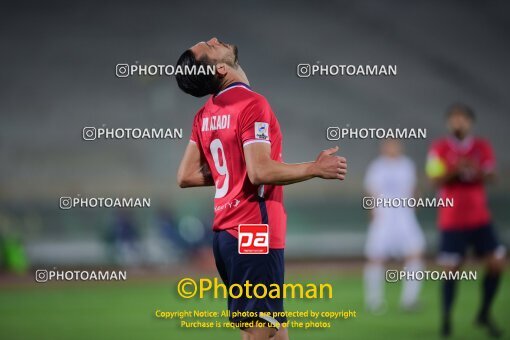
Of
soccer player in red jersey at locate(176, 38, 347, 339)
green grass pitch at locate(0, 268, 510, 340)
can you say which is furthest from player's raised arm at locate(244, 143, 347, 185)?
green grass pitch at locate(0, 268, 510, 340)

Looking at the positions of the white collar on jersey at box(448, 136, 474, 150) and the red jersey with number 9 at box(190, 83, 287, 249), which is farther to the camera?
the white collar on jersey at box(448, 136, 474, 150)

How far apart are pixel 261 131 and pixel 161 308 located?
4397mm

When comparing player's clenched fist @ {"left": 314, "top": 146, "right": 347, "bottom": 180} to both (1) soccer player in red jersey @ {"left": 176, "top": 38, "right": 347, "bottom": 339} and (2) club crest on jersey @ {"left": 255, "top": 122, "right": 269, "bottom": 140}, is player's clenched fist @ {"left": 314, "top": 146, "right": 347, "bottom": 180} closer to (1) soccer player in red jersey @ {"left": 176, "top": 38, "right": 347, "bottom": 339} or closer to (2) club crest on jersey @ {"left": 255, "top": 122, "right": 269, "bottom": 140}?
(1) soccer player in red jersey @ {"left": 176, "top": 38, "right": 347, "bottom": 339}

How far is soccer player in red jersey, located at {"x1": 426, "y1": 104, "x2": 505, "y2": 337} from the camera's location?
5520mm

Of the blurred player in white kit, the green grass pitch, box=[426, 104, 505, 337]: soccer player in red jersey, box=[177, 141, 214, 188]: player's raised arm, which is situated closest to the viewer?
box=[177, 141, 214, 188]: player's raised arm

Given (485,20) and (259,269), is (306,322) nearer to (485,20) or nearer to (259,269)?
(259,269)

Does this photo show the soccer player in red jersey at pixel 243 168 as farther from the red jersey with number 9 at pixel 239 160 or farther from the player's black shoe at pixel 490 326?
the player's black shoe at pixel 490 326

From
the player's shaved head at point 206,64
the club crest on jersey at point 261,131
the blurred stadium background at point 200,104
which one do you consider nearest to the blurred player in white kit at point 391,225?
the blurred stadium background at point 200,104

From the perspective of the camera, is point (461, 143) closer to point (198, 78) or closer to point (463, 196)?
point (463, 196)

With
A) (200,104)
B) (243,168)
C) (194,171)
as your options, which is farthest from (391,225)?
(243,168)

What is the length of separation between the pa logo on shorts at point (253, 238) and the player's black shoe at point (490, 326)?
2.98m

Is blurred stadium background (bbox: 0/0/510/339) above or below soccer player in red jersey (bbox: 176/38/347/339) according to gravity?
above

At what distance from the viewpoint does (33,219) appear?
455 inches

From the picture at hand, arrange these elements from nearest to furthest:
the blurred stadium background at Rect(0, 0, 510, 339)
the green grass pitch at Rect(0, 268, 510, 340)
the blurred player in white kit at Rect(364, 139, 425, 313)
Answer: the green grass pitch at Rect(0, 268, 510, 340), the blurred player in white kit at Rect(364, 139, 425, 313), the blurred stadium background at Rect(0, 0, 510, 339)
